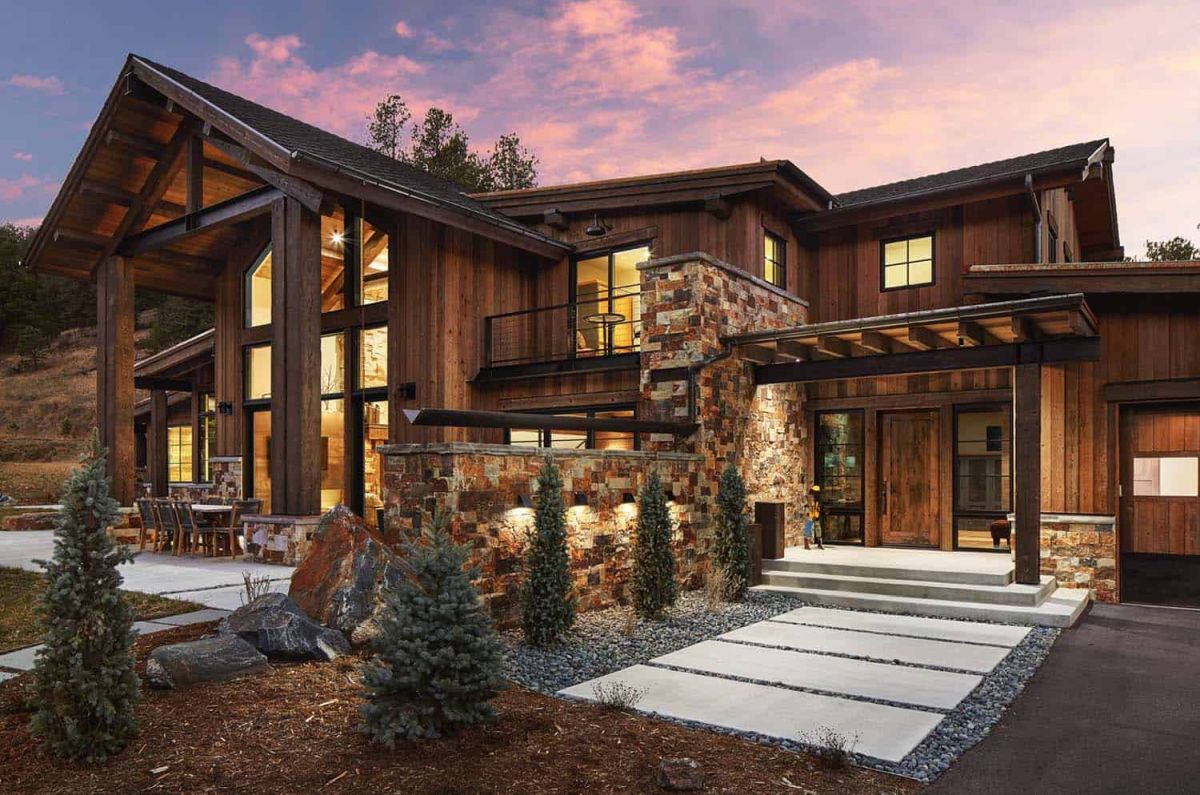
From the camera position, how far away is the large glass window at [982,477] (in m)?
10.5

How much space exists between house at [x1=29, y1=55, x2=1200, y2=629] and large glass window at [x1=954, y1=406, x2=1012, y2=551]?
0.04m

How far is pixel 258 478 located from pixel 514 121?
18.8 metres

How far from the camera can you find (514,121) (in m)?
28.8

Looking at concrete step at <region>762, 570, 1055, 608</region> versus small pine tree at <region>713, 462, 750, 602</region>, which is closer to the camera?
concrete step at <region>762, 570, 1055, 608</region>

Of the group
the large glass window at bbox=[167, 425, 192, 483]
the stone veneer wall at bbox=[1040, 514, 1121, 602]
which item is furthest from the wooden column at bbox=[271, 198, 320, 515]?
the large glass window at bbox=[167, 425, 192, 483]

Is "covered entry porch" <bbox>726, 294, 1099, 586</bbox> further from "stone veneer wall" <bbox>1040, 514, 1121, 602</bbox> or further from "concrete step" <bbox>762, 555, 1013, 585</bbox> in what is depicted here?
"stone veneer wall" <bbox>1040, 514, 1121, 602</bbox>

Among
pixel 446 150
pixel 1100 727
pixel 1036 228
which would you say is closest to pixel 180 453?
pixel 446 150

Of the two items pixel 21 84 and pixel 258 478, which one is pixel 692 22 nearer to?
pixel 258 478

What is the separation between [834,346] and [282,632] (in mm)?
7367

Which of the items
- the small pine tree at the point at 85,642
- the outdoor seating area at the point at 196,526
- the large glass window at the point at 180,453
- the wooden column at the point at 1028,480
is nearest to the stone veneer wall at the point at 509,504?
the small pine tree at the point at 85,642

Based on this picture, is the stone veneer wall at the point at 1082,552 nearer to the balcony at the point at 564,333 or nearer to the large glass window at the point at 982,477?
the large glass window at the point at 982,477

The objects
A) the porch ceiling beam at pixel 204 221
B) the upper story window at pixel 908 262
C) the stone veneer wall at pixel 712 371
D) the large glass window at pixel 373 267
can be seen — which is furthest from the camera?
the large glass window at pixel 373 267

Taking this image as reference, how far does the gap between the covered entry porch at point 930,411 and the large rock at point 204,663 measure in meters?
6.78

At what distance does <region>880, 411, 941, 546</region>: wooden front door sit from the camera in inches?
429
